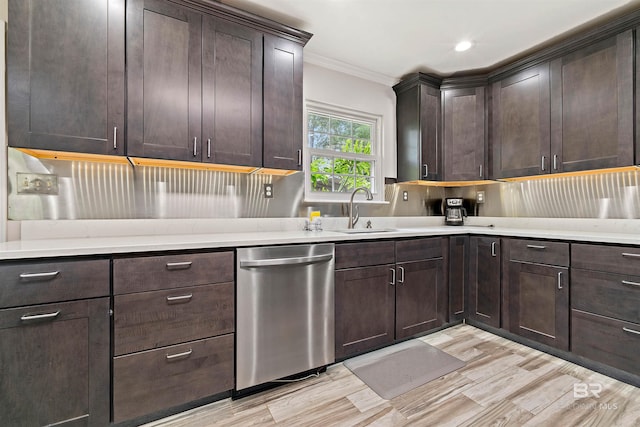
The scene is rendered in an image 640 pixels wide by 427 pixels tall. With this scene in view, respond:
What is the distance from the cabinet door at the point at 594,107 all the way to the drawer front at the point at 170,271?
2.73 meters

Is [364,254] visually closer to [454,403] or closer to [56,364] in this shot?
[454,403]

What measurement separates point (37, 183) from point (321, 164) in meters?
2.04

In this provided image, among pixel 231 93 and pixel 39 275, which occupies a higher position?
pixel 231 93

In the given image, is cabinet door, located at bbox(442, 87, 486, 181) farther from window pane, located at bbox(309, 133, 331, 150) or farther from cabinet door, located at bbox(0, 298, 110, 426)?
cabinet door, located at bbox(0, 298, 110, 426)

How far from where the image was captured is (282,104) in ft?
7.07

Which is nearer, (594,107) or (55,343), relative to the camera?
(55,343)

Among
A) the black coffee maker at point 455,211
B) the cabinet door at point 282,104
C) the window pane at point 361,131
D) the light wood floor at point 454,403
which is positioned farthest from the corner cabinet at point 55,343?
the black coffee maker at point 455,211

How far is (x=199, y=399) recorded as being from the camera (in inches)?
63.0

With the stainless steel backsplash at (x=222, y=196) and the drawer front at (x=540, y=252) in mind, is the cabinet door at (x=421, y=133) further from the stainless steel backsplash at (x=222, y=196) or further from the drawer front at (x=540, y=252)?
the drawer front at (x=540, y=252)

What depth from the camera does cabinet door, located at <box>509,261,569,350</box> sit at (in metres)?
2.09

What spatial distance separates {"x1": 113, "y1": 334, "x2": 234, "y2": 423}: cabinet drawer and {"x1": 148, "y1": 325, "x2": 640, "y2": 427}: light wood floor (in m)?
0.14

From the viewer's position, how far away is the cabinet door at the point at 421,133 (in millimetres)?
2959

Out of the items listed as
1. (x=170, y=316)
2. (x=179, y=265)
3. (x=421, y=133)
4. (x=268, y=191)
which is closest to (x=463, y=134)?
(x=421, y=133)

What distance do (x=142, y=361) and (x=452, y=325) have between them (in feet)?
8.11
